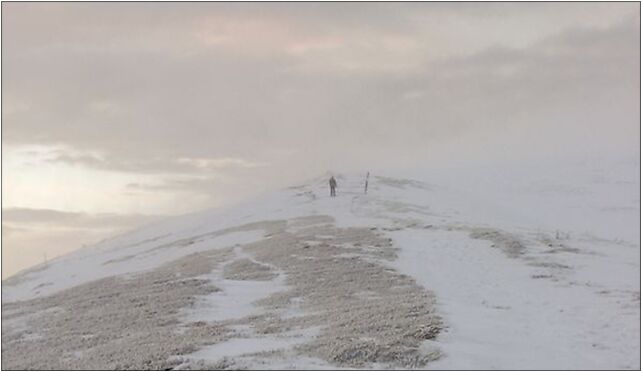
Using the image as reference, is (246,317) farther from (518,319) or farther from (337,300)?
(518,319)

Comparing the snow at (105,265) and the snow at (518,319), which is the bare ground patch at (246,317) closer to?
the snow at (518,319)

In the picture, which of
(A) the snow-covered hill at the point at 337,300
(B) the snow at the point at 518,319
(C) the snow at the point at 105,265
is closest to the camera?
(B) the snow at the point at 518,319

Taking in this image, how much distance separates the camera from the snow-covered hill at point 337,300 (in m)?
17.0

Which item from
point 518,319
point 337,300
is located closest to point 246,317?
point 337,300

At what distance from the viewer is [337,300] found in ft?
77.6

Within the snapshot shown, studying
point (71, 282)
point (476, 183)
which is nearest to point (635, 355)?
point (71, 282)

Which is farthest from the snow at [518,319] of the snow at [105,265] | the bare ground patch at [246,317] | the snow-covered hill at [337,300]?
the snow at [105,265]

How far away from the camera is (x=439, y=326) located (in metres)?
18.5

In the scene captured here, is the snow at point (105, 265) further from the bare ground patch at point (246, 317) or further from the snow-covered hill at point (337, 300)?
the bare ground patch at point (246, 317)

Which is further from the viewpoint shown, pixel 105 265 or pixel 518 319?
pixel 105 265

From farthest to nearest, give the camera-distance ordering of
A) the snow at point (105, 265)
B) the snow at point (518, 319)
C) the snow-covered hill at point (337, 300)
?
the snow at point (105, 265)
the snow-covered hill at point (337, 300)
the snow at point (518, 319)

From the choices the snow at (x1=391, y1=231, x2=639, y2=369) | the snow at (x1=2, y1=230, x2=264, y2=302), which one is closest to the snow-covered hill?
the snow at (x1=391, y1=231, x2=639, y2=369)

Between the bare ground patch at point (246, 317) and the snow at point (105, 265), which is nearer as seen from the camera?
the bare ground patch at point (246, 317)

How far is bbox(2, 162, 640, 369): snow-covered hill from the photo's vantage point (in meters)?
17.0
